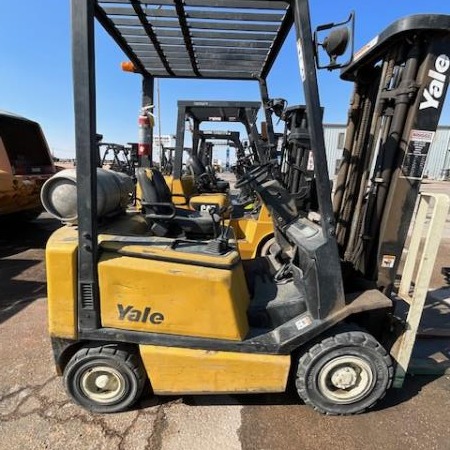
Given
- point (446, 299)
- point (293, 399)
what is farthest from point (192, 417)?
point (446, 299)

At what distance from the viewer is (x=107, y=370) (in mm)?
2512

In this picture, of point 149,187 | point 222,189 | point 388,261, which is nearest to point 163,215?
point 149,187

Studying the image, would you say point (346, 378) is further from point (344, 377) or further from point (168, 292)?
point (168, 292)

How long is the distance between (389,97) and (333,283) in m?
1.39

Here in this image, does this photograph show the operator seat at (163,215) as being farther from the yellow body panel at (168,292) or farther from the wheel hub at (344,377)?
the wheel hub at (344,377)

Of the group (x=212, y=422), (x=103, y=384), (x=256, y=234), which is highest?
(x=256, y=234)

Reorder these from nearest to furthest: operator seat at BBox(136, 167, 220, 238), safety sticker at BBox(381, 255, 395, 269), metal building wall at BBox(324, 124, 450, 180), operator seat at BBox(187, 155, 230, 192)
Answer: safety sticker at BBox(381, 255, 395, 269)
operator seat at BBox(136, 167, 220, 238)
operator seat at BBox(187, 155, 230, 192)
metal building wall at BBox(324, 124, 450, 180)

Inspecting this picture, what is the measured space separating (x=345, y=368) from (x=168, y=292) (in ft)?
4.55

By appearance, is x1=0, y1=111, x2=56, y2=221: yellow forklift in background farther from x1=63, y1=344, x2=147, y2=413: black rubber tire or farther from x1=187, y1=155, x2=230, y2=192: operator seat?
x1=63, y1=344, x2=147, y2=413: black rubber tire

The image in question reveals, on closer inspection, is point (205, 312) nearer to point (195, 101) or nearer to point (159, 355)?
point (159, 355)

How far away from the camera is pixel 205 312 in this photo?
7.70ft

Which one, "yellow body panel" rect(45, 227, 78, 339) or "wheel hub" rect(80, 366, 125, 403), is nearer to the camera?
"yellow body panel" rect(45, 227, 78, 339)

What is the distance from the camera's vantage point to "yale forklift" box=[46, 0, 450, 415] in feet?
7.38

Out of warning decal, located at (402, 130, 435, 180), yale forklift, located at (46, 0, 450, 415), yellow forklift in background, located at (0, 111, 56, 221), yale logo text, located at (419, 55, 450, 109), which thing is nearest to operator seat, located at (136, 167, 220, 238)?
yale forklift, located at (46, 0, 450, 415)
